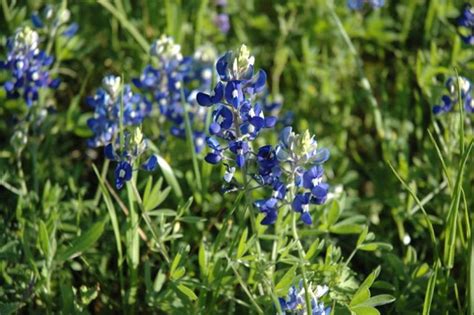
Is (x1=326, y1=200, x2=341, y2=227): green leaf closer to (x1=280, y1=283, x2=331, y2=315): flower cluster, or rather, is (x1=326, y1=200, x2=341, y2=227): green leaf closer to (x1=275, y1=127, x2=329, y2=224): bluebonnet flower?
(x1=275, y1=127, x2=329, y2=224): bluebonnet flower

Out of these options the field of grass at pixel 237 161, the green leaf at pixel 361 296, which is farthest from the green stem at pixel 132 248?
the green leaf at pixel 361 296

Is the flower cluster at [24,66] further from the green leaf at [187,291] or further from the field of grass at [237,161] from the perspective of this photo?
the green leaf at [187,291]

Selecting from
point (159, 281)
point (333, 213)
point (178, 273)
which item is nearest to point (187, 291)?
point (178, 273)

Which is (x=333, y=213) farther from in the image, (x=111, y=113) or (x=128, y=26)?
(x=128, y=26)

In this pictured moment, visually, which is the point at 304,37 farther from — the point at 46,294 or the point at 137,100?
the point at 46,294

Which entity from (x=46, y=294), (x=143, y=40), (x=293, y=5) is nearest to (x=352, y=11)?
(x=293, y=5)

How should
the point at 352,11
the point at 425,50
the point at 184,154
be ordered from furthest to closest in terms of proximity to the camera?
the point at 352,11 → the point at 425,50 → the point at 184,154
